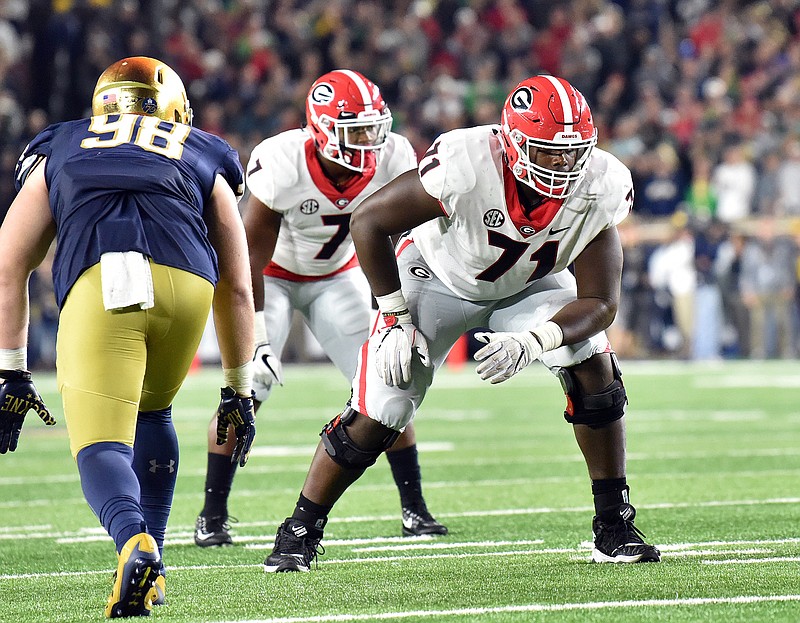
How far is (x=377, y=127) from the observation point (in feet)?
17.1

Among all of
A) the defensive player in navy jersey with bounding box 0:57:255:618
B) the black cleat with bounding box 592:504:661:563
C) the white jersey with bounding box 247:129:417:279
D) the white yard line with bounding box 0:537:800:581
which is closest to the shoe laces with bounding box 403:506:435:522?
the white yard line with bounding box 0:537:800:581

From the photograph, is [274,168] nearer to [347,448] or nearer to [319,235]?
[319,235]

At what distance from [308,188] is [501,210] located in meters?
1.40

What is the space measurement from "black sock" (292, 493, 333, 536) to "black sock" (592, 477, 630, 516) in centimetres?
86

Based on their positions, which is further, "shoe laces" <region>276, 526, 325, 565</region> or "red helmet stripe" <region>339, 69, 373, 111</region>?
"red helmet stripe" <region>339, 69, 373, 111</region>

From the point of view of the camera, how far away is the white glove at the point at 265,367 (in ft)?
17.2

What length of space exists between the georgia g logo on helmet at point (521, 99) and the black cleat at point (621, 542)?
128 cm

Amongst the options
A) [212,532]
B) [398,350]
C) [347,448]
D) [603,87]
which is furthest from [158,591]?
[603,87]

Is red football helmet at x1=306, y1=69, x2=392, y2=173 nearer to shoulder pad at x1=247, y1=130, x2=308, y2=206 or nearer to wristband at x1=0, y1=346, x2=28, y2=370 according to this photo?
shoulder pad at x1=247, y1=130, x2=308, y2=206

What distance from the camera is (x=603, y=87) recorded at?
1734 centimetres

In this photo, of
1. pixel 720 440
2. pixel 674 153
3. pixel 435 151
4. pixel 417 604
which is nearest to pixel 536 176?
pixel 435 151

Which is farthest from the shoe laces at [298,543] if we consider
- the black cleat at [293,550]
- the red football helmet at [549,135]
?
the red football helmet at [549,135]

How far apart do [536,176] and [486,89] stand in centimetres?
1274

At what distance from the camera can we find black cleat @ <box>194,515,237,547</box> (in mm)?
5039
